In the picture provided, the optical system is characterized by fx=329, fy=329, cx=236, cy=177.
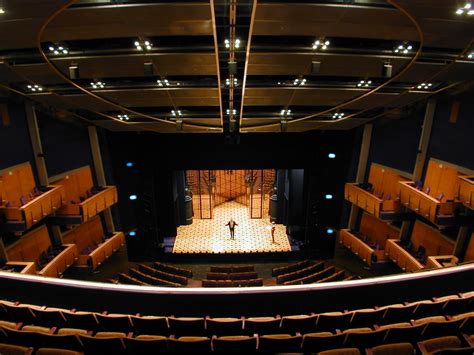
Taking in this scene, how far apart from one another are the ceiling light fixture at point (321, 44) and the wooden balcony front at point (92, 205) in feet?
24.6

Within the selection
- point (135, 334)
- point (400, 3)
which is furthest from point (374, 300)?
point (400, 3)

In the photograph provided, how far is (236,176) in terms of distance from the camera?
16.0 meters

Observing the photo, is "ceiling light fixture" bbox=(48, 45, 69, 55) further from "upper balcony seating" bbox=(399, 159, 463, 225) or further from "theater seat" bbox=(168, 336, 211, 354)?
"upper balcony seating" bbox=(399, 159, 463, 225)

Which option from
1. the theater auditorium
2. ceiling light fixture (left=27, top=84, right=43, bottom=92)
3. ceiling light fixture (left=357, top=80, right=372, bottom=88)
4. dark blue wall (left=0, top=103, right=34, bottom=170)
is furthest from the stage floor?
ceiling light fixture (left=27, top=84, right=43, bottom=92)

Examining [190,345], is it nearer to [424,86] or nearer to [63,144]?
[424,86]

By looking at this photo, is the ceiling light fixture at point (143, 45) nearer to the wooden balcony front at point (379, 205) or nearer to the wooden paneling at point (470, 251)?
the wooden balcony front at point (379, 205)

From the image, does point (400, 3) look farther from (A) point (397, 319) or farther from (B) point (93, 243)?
(B) point (93, 243)

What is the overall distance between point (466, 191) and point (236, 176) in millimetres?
10271

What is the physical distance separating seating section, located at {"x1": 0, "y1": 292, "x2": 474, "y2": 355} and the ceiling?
348cm

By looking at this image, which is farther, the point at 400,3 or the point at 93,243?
the point at 93,243

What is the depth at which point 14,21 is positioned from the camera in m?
3.89

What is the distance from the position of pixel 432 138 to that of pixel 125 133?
30.1 ft

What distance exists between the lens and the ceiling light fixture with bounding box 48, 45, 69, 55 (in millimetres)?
5228

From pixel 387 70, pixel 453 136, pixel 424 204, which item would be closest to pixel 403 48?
pixel 387 70
